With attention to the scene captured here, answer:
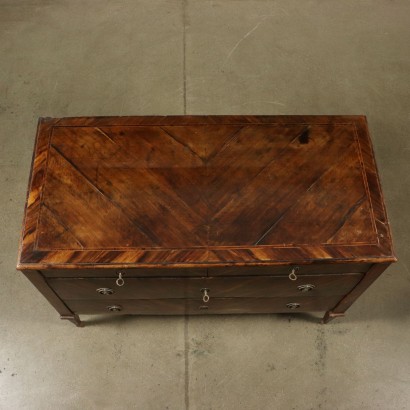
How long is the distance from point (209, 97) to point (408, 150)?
120cm

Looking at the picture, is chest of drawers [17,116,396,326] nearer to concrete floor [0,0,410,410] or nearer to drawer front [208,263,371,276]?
drawer front [208,263,371,276]

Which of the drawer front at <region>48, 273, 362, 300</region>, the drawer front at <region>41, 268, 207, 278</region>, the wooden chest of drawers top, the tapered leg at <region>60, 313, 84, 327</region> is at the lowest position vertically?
the tapered leg at <region>60, 313, 84, 327</region>

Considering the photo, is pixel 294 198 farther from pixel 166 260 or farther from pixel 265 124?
pixel 166 260

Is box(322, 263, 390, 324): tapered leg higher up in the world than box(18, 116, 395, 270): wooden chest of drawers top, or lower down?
lower down

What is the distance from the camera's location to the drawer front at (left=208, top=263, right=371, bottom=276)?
68.4 inches

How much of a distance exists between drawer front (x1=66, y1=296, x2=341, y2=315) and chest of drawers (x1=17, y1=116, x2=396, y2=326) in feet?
0.06

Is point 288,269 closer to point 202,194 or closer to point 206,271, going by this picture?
point 206,271

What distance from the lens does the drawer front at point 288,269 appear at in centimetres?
174

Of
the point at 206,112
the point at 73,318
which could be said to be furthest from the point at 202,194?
the point at 206,112

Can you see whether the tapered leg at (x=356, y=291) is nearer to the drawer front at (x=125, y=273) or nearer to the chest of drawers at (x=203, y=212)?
the chest of drawers at (x=203, y=212)

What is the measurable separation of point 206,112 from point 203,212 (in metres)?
1.24

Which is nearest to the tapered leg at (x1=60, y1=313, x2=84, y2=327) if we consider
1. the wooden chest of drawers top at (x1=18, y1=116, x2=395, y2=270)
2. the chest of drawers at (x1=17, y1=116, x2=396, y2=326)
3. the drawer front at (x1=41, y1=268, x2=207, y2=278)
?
the chest of drawers at (x1=17, y1=116, x2=396, y2=326)

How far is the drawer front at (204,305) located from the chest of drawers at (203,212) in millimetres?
17

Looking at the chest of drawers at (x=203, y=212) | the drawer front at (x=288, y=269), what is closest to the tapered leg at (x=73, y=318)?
the chest of drawers at (x=203, y=212)
